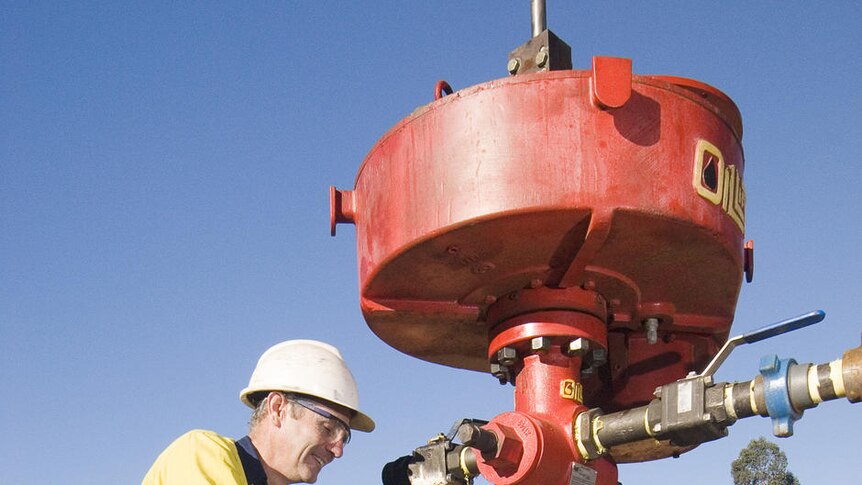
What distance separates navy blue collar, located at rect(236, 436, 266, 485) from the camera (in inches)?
151

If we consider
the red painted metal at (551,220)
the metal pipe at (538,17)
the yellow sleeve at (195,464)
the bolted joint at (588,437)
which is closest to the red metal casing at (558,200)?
the red painted metal at (551,220)

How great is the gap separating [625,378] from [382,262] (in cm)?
124

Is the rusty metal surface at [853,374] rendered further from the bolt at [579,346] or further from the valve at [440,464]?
the valve at [440,464]

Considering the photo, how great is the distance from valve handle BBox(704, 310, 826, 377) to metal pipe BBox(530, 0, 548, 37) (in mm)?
1572

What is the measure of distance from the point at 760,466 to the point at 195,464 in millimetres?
26957

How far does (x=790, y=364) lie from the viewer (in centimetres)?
340

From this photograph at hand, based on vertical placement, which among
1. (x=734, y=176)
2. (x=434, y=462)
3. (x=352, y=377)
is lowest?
(x=434, y=462)

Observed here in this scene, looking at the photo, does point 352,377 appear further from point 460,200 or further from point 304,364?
point 460,200

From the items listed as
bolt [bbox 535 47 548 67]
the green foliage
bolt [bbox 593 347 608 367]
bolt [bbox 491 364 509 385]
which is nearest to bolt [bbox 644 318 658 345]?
bolt [bbox 593 347 608 367]

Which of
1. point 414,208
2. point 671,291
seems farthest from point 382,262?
point 671,291

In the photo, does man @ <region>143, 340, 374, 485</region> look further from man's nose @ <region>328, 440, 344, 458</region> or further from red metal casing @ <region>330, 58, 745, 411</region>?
red metal casing @ <region>330, 58, 745, 411</region>

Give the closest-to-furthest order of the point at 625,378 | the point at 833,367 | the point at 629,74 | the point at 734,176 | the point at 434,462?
the point at 833,367
the point at 629,74
the point at 734,176
the point at 434,462
the point at 625,378

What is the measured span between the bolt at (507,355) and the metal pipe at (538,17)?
1.31 meters

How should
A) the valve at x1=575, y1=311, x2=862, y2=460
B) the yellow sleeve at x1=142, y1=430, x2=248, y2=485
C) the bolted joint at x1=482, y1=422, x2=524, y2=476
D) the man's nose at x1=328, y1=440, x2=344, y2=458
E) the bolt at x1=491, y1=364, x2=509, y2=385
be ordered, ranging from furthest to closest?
the bolt at x1=491, y1=364, x2=509, y2=385
the man's nose at x1=328, y1=440, x2=344, y2=458
the bolted joint at x1=482, y1=422, x2=524, y2=476
the yellow sleeve at x1=142, y1=430, x2=248, y2=485
the valve at x1=575, y1=311, x2=862, y2=460
